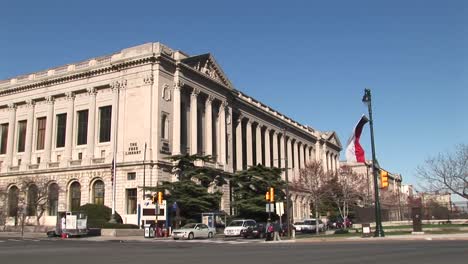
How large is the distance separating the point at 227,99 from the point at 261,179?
19.1 meters

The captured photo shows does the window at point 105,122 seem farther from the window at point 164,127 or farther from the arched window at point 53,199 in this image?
the arched window at point 53,199

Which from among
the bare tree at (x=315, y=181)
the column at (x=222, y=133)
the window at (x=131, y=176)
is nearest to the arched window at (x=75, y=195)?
the window at (x=131, y=176)

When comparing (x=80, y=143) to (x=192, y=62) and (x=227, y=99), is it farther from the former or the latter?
(x=227, y=99)

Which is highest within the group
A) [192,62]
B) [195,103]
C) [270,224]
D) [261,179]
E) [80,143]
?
[192,62]

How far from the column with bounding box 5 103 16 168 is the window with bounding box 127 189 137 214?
25.4 m

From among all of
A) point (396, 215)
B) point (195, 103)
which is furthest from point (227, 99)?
point (396, 215)

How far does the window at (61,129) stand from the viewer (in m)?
75.6

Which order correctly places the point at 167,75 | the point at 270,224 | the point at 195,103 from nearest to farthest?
the point at 270,224 < the point at 167,75 < the point at 195,103

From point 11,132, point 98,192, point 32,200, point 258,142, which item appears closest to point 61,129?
A: point 11,132

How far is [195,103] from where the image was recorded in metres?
74.6

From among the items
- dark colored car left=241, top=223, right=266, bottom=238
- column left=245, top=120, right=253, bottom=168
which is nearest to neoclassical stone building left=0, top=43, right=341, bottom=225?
column left=245, top=120, right=253, bottom=168

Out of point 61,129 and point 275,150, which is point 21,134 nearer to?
point 61,129

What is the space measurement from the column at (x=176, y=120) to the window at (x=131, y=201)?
7760 mm

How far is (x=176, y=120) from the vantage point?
6975 centimetres
